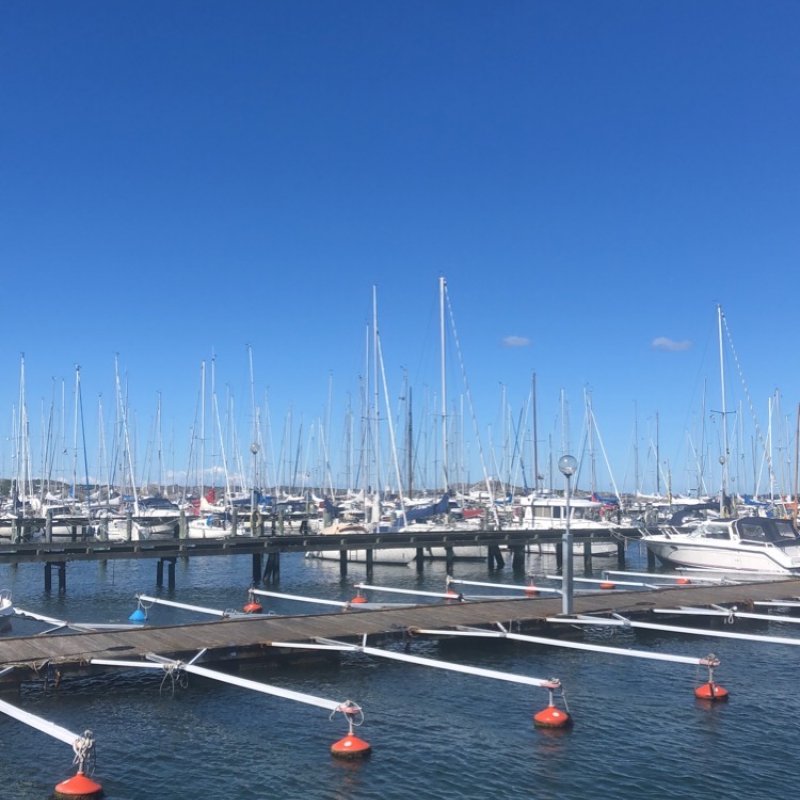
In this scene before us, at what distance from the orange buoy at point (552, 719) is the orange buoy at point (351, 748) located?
3.75 meters

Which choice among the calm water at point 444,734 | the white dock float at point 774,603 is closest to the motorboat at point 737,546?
the white dock float at point 774,603

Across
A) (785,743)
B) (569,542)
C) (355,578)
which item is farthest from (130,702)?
(355,578)

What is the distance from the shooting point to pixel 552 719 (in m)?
17.6

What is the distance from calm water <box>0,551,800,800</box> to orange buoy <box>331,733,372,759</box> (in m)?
0.21

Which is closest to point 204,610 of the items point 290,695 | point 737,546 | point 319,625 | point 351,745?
point 319,625

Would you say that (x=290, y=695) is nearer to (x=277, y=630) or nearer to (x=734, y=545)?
(x=277, y=630)

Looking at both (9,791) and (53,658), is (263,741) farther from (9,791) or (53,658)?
(53,658)

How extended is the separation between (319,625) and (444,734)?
769 cm

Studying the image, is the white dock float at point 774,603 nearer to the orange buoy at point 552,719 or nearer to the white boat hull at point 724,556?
the white boat hull at point 724,556

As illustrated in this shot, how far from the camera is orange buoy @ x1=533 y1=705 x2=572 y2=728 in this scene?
1761cm

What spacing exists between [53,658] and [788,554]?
3456cm

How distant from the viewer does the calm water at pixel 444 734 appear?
48.6ft

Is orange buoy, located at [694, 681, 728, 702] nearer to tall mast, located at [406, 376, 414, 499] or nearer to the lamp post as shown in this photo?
the lamp post

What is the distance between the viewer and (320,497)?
10200 cm
